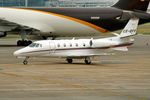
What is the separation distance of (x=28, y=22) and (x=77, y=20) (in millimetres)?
5875

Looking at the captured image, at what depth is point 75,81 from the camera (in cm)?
2783

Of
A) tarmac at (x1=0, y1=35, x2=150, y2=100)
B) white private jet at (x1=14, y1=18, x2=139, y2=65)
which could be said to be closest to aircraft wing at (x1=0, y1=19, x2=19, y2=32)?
tarmac at (x1=0, y1=35, x2=150, y2=100)

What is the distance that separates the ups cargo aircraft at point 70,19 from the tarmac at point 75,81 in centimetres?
2089

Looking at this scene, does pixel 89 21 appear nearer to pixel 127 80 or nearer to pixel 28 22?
pixel 28 22

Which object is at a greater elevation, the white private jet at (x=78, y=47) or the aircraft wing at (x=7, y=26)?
the white private jet at (x=78, y=47)

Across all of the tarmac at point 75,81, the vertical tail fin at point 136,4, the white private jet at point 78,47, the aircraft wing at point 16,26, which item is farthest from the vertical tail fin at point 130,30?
the aircraft wing at point 16,26

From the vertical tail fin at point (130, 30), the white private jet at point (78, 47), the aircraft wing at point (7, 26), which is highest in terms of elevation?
the vertical tail fin at point (130, 30)

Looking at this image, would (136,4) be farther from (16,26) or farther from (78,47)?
(78,47)

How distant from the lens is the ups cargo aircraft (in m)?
60.5

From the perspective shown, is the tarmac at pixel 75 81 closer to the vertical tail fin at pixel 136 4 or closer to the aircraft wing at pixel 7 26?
the aircraft wing at pixel 7 26

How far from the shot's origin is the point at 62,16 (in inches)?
2430

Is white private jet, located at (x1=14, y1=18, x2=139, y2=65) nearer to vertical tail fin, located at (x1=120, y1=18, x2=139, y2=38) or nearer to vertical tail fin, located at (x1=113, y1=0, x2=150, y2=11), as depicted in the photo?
vertical tail fin, located at (x1=120, y1=18, x2=139, y2=38)

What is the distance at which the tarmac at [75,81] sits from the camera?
22.8m

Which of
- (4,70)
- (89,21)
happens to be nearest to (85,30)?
(89,21)
